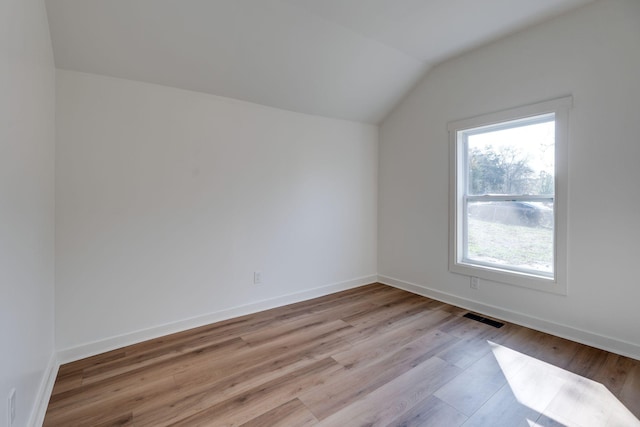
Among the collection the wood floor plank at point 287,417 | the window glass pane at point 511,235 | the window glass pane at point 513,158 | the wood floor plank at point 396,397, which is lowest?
the wood floor plank at point 287,417

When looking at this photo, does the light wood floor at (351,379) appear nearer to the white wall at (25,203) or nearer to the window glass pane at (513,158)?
the white wall at (25,203)

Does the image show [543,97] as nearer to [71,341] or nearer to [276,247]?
[276,247]

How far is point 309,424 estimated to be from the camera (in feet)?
5.21

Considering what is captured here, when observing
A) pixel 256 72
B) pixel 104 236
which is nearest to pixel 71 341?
pixel 104 236

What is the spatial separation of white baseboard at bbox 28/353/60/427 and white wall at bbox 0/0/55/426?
0.01 m

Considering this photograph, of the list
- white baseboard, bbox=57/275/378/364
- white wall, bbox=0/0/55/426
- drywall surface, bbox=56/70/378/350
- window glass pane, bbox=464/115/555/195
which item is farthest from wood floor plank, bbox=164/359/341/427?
window glass pane, bbox=464/115/555/195

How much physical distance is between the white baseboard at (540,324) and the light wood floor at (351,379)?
0.30 ft

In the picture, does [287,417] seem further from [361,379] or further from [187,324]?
[187,324]

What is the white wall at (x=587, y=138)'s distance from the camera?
2.21 meters

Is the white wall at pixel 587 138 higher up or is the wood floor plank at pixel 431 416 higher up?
the white wall at pixel 587 138

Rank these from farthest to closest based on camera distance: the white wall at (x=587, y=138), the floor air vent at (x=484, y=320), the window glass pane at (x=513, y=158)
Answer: the floor air vent at (x=484, y=320), the window glass pane at (x=513, y=158), the white wall at (x=587, y=138)

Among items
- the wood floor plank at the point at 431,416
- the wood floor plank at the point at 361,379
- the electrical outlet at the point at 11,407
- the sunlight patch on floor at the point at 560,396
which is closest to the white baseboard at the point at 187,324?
the electrical outlet at the point at 11,407

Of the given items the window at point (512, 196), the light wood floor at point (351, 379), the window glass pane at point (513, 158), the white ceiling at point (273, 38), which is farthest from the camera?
the window glass pane at point (513, 158)

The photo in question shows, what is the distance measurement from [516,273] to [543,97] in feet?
5.29
